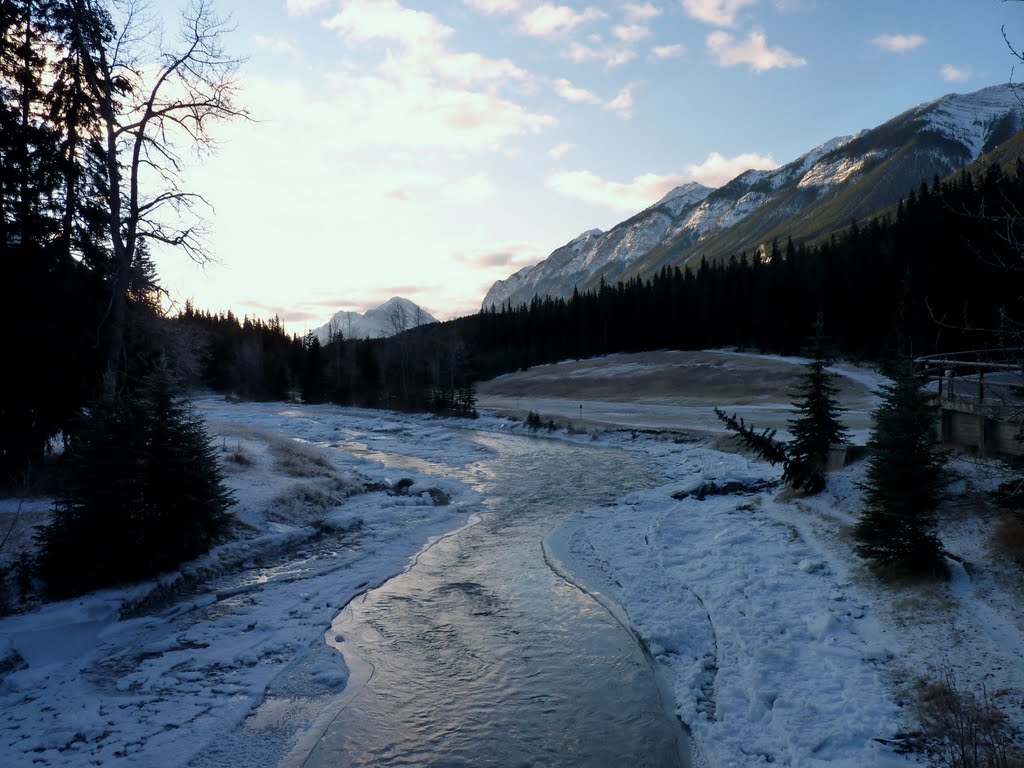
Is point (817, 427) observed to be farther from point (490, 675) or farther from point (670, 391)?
point (670, 391)

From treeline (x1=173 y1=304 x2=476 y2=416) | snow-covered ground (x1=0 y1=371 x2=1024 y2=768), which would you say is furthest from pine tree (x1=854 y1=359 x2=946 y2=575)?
treeline (x1=173 y1=304 x2=476 y2=416)

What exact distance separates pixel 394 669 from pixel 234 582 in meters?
5.07

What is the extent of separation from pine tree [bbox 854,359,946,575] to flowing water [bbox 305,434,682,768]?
4.53 metres

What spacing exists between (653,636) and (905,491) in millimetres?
4657

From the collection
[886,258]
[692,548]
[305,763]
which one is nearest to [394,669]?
[305,763]

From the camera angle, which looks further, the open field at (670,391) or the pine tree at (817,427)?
the open field at (670,391)

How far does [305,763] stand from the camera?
21.2 feet

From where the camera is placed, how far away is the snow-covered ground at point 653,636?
6699 millimetres

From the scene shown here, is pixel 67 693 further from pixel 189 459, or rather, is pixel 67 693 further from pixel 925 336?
pixel 925 336

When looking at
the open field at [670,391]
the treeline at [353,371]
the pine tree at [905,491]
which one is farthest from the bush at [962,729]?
the treeline at [353,371]

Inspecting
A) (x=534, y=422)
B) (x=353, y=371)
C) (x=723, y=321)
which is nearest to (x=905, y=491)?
(x=534, y=422)

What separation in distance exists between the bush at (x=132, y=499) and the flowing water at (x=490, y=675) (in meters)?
3.78

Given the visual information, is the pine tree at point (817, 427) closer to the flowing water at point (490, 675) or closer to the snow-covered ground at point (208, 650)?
the flowing water at point (490, 675)

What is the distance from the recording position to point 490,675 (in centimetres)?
844
